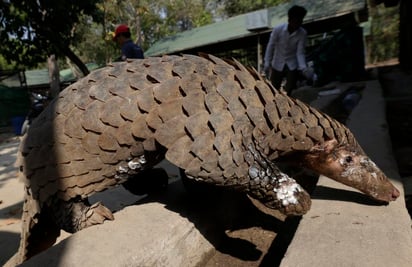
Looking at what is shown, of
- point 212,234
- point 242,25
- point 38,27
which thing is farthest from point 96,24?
point 212,234

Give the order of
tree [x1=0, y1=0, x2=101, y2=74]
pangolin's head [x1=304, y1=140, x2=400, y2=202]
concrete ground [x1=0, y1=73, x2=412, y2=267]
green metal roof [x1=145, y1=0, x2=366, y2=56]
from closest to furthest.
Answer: concrete ground [x1=0, y1=73, x2=412, y2=267] → pangolin's head [x1=304, y1=140, x2=400, y2=202] → tree [x1=0, y1=0, x2=101, y2=74] → green metal roof [x1=145, y1=0, x2=366, y2=56]

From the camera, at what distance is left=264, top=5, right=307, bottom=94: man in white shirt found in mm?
4918

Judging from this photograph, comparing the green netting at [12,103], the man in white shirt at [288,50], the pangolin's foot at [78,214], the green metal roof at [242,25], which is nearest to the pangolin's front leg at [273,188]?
the pangolin's foot at [78,214]

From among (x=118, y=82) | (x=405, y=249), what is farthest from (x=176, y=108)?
(x=405, y=249)

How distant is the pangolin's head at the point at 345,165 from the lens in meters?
2.04

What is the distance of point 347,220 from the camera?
176cm

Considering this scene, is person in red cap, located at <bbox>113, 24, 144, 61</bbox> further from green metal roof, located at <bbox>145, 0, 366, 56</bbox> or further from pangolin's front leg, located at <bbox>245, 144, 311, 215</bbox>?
green metal roof, located at <bbox>145, 0, 366, 56</bbox>

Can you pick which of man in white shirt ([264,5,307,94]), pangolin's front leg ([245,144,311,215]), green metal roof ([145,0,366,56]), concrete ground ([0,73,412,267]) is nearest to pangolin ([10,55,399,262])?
pangolin's front leg ([245,144,311,215])

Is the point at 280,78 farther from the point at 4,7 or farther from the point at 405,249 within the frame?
the point at 4,7

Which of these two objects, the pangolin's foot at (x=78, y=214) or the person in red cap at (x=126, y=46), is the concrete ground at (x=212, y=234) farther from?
the person in red cap at (x=126, y=46)

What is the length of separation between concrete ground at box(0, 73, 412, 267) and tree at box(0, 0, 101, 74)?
5.16 metres

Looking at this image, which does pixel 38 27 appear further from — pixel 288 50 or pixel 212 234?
pixel 212 234

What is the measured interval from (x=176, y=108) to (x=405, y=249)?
1140 millimetres

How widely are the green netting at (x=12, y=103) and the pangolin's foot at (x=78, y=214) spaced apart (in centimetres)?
1427
